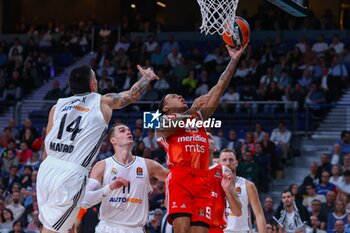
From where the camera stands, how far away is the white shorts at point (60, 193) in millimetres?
7250

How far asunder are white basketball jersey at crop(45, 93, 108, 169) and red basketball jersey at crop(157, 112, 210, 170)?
1.03m

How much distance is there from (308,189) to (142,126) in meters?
4.56

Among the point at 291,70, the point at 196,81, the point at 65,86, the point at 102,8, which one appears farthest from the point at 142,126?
the point at 102,8

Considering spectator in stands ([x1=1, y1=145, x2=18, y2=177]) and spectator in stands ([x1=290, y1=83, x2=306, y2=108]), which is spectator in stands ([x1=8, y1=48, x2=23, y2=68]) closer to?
spectator in stands ([x1=1, y1=145, x2=18, y2=177])

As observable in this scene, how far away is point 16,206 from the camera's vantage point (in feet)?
51.4

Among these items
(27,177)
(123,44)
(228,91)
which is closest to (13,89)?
(123,44)

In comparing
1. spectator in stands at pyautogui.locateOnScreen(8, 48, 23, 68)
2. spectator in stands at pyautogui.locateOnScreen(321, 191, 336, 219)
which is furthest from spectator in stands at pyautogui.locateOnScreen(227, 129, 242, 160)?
spectator in stands at pyautogui.locateOnScreen(8, 48, 23, 68)

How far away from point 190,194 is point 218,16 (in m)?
1.99

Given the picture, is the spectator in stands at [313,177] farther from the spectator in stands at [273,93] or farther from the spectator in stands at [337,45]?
Answer: the spectator in stands at [337,45]

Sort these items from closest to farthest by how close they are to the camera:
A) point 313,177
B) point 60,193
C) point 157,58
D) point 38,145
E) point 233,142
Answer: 1. point 60,193
2. point 313,177
3. point 233,142
4. point 38,145
5. point 157,58

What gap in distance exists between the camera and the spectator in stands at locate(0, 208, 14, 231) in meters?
14.9

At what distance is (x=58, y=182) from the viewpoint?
7254 mm

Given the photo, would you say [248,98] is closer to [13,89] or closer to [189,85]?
[189,85]

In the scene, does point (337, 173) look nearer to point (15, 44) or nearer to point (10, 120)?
point (10, 120)
